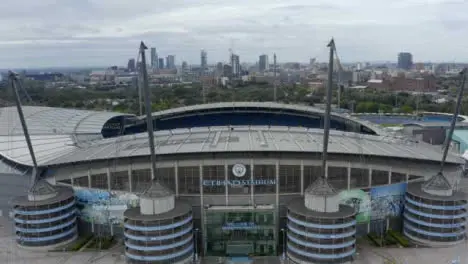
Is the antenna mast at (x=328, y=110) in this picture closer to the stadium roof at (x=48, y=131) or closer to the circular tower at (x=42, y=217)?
the circular tower at (x=42, y=217)

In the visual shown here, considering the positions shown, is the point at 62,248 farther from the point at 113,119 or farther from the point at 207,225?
the point at 113,119

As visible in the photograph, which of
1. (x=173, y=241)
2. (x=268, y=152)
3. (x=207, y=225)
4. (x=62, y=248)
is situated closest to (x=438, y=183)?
(x=268, y=152)

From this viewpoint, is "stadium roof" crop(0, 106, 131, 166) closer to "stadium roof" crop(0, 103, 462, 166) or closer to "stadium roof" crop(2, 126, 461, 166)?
"stadium roof" crop(0, 103, 462, 166)

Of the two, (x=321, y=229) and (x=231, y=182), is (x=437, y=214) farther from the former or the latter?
(x=231, y=182)

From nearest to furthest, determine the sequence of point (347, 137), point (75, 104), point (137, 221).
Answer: point (137, 221) → point (347, 137) → point (75, 104)

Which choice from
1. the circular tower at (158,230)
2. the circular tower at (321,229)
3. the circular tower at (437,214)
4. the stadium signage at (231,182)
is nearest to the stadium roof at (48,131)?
the circular tower at (158,230)
